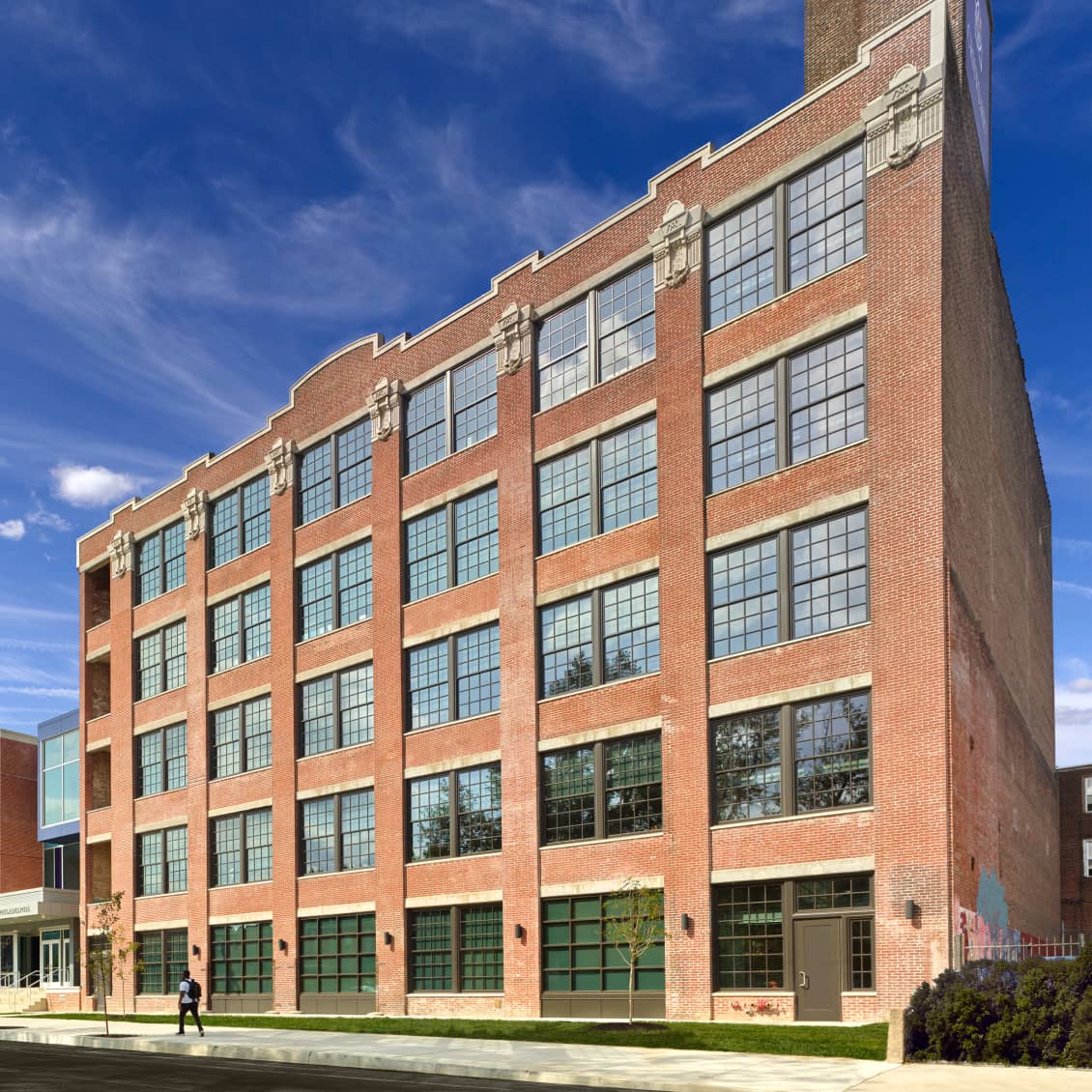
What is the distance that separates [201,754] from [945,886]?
32.9 m

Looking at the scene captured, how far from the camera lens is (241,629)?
52125 millimetres

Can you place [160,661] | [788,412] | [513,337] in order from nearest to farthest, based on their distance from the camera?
[788,412]
[513,337]
[160,661]

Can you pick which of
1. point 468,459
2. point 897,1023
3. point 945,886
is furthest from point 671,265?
point 897,1023

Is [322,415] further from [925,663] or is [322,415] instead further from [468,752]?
[925,663]

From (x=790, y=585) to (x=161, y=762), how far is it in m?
33.2

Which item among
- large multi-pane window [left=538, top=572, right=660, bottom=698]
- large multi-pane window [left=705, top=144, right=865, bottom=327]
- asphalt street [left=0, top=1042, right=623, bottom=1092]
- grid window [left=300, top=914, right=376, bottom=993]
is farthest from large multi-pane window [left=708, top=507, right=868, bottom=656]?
grid window [left=300, top=914, right=376, bottom=993]

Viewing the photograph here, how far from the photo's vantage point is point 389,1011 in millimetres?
42031

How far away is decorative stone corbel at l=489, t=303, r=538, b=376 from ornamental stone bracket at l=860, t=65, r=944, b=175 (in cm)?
1174

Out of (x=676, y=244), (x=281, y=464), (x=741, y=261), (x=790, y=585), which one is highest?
(x=676, y=244)

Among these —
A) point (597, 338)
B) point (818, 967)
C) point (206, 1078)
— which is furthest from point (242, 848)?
point (206, 1078)

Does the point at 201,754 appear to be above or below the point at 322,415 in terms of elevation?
below

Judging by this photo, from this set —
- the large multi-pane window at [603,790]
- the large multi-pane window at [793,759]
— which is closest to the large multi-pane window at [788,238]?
the large multi-pane window at [793,759]

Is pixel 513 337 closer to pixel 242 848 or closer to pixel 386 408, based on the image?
pixel 386 408

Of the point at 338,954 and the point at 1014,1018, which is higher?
the point at 1014,1018
